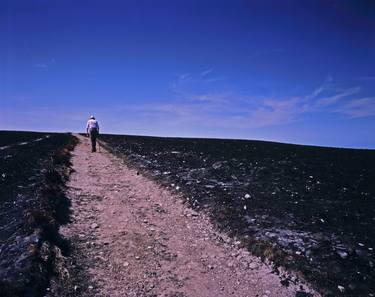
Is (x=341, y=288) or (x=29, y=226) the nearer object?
(x=341, y=288)

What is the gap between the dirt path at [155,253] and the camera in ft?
29.5

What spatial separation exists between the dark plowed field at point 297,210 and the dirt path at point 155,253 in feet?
2.62

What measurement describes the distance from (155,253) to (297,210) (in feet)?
21.4

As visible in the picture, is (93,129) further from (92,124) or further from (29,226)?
(29,226)

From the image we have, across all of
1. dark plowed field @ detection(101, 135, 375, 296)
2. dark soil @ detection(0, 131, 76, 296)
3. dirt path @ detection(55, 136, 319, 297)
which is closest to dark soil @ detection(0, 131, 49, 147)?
dark plowed field @ detection(101, 135, 375, 296)

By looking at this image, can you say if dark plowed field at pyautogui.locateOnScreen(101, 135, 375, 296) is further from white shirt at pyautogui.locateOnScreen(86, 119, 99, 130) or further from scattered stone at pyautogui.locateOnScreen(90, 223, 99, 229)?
white shirt at pyautogui.locateOnScreen(86, 119, 99, 130)

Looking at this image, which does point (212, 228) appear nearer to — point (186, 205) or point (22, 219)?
point (186, 205)

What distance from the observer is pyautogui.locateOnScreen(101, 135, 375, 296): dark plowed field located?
1003 centimetres

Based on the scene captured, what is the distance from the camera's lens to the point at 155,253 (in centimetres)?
1066

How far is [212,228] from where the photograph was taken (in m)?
13.0

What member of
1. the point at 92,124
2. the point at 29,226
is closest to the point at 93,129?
the point at 92,124

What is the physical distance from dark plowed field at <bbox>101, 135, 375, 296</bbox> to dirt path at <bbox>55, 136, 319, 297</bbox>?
0.80 m

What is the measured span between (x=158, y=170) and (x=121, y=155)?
8626mm

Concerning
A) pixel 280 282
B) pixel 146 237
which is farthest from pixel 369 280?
pixel 146 237
